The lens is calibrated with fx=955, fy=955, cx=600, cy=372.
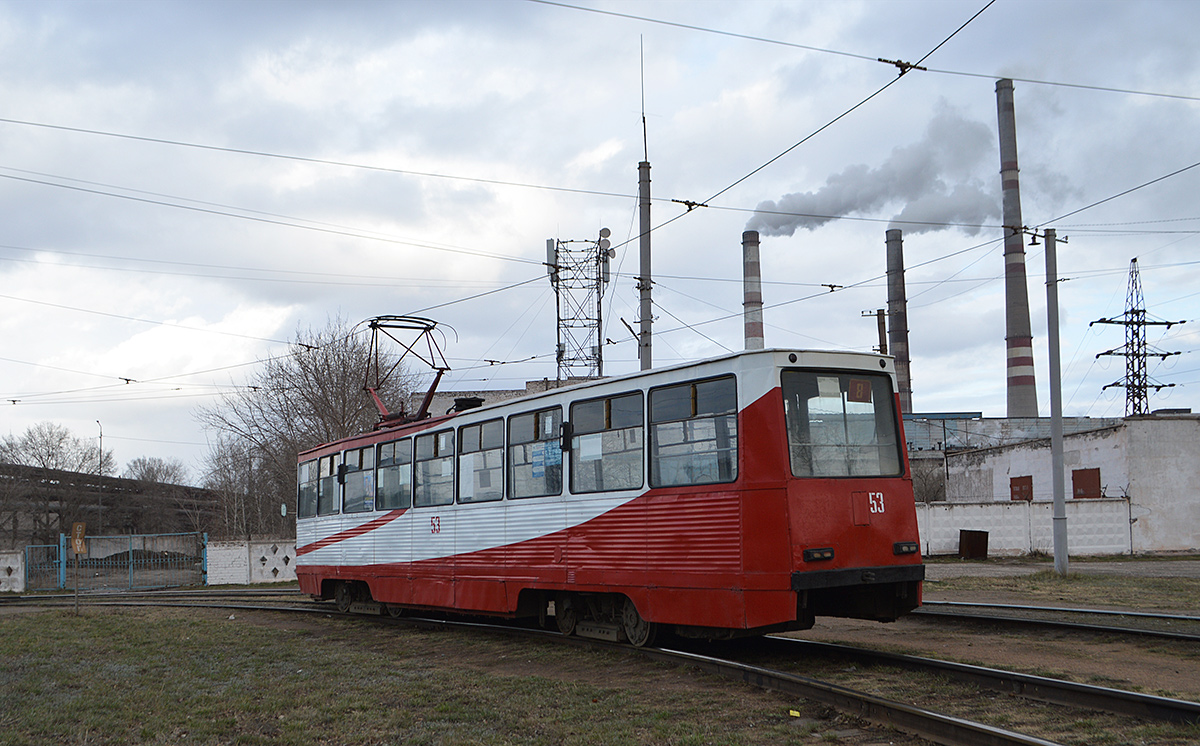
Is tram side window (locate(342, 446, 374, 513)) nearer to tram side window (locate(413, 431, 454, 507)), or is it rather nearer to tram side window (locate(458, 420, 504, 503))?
tram side window (locate(413, 431, 454, 507))

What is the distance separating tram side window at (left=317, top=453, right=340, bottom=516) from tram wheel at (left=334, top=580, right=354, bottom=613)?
1.25 meters

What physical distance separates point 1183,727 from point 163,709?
7393mm

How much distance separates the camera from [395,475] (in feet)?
48.1

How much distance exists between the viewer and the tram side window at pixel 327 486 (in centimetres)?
1664

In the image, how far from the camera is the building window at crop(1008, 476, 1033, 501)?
37531 millimetres

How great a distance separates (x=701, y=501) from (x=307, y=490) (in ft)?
35.7

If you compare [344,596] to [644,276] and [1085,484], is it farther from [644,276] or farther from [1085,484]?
[1085,484]

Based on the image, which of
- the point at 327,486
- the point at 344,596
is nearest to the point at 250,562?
the point at 327,486

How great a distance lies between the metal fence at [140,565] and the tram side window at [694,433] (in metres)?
24.2

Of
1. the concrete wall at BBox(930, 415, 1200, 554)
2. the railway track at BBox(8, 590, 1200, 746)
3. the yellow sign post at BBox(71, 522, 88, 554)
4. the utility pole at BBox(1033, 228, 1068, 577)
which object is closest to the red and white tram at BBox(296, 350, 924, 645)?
the railway track at BBox(8, 590, 1200, 746)

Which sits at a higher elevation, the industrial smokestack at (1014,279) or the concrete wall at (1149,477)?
the industrial smokestack at (1014,279)

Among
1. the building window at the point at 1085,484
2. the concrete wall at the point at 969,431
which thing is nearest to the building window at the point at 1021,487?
the building window at the point at 1085,484

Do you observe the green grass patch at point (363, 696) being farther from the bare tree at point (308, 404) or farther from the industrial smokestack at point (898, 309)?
the industrial smokestack at point (898, 309)

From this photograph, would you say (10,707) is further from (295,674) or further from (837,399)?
(837,399)
